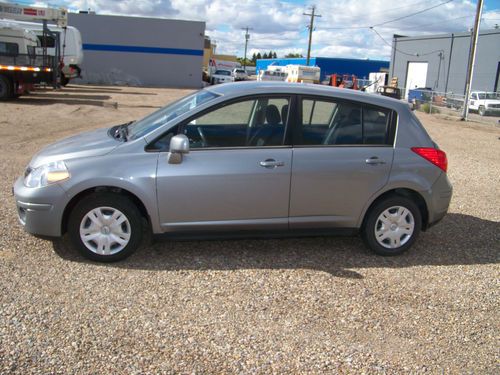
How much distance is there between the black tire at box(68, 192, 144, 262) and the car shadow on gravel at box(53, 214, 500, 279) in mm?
101

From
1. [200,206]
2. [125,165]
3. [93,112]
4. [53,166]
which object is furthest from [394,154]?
[93,112]

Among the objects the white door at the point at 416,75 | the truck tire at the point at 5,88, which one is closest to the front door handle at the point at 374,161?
the truck tire at the point at 5,88

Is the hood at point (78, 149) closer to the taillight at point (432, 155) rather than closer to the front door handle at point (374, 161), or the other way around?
the front door handle at point (374, 161)

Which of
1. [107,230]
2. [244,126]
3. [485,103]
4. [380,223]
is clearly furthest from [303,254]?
[485,103]

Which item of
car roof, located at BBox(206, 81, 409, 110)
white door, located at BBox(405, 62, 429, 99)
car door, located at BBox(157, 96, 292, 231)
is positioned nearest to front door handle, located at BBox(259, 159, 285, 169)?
car door, located at BBox(157, 96, 292, 231)

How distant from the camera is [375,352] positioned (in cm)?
354

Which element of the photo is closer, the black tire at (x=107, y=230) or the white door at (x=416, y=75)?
the black tire at (x=107, y=230)

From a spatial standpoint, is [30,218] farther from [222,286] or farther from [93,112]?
[93,112]

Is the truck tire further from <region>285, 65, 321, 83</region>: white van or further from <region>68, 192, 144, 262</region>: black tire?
<region>285, 65, 321, 83</region>: white van

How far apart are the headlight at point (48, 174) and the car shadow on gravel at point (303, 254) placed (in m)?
0.75

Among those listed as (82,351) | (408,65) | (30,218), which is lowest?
(82,351)

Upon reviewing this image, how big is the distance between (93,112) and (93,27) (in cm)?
2679

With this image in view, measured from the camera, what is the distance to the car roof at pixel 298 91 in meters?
4.99

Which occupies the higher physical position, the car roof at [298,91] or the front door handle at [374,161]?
the car roof at [298,91]
